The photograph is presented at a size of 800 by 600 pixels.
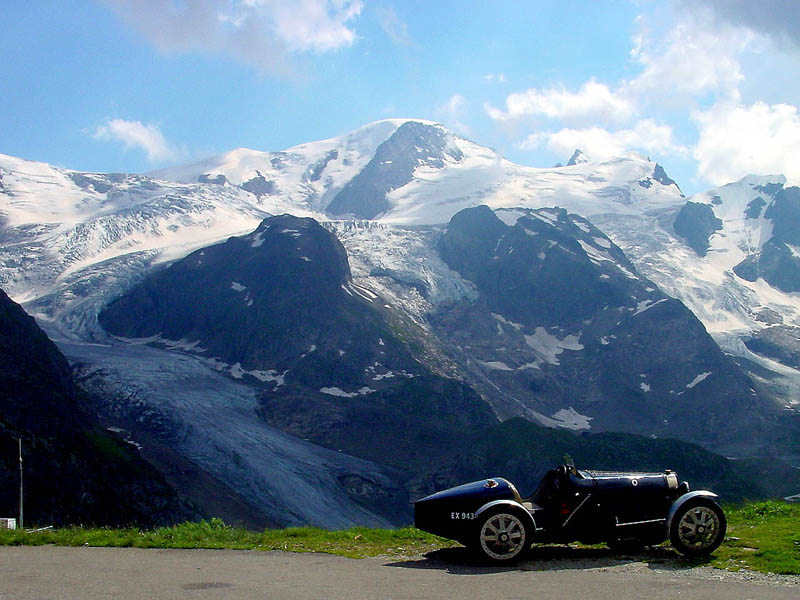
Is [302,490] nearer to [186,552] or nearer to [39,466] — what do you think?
[39,466]

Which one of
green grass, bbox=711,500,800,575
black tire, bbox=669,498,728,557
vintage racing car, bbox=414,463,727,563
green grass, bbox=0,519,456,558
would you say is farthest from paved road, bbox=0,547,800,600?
green grass, bbox=0,519,456,558

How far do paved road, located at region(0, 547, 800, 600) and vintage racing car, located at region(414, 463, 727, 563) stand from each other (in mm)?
590

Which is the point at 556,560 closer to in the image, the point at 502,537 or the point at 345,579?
the point at 502,537

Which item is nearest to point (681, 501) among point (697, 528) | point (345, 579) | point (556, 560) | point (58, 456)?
point (697, 528)

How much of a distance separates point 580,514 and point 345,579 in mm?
5347

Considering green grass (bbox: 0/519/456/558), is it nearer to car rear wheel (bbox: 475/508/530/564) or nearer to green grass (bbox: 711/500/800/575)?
car rear wheel (bbox: 475/508/530/564)

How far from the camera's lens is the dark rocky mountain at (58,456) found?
98125mm

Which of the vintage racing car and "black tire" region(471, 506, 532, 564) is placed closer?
"black tire" region(471, 506, 532, 564)

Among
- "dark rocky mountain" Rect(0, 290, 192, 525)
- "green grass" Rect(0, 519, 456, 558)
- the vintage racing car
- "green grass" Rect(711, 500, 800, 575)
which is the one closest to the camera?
"green grass" Rect(711, 500, 800, 575)

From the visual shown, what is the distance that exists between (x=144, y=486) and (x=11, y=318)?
77.0 meters

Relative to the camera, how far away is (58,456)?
111 m

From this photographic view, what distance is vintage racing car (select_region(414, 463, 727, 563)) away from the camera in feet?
57.7

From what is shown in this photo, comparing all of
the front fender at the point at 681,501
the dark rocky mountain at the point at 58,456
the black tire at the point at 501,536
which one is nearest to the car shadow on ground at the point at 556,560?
the black tire at the point at 501,536

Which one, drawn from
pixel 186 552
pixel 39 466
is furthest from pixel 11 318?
pixel 186 552
